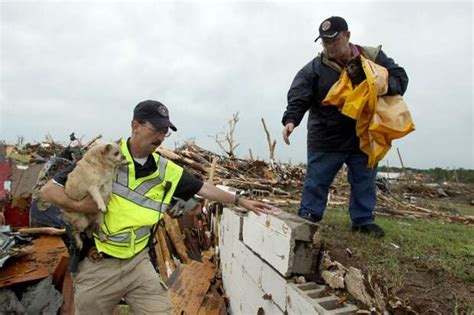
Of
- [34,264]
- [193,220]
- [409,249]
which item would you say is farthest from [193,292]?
[409,249]

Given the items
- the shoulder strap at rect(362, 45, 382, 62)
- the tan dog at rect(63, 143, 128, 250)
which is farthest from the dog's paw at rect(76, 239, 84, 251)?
the shoulder strap at rect(362, 45, 382, 62)

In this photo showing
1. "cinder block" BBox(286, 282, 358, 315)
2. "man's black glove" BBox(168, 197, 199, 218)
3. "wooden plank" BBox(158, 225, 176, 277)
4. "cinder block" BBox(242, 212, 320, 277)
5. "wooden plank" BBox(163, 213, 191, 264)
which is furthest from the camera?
"man's black glove" BBox(168, 197, 199, 218)

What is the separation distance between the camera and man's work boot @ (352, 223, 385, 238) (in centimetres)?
411

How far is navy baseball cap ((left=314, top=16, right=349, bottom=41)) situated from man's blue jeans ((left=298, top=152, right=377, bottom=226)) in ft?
3.89

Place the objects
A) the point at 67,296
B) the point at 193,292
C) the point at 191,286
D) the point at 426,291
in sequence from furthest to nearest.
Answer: the point at 191,286
the point at 193,292
the point at 67,296
the point at 426,291

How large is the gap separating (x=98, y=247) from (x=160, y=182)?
673 mm

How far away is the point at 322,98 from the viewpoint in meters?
4.18

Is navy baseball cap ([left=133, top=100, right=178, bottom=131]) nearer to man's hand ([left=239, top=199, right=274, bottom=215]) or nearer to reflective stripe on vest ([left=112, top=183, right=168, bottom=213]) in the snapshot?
reflective stripe on vest ([left=112, top=183, right=168, bottom=213])

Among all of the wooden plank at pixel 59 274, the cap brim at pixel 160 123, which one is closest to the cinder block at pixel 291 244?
the cap brim at pixel 160 123

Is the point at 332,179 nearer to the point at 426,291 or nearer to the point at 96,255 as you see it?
the point at 426,291

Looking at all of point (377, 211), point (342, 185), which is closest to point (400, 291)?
point (377, 211)

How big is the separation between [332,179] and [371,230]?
26.2 inches

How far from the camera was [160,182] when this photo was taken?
3.22 meters

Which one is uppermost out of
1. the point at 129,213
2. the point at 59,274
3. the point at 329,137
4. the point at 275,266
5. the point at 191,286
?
the point at 329,137
